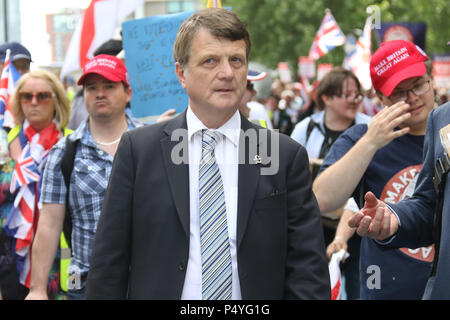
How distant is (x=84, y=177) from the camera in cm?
443

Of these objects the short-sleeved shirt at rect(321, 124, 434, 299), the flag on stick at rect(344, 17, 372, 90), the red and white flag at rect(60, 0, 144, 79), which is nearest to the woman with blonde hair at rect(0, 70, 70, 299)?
the red and white flag at rect(60, 0, 144, 79)

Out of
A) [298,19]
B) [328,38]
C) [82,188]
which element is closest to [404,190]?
[82,188]

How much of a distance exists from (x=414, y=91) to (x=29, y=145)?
9.86 ft

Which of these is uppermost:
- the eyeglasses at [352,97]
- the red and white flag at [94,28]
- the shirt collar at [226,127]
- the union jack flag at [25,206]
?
the red and white flag at [94,28]

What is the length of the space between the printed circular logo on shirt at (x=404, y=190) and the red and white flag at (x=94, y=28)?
379 cm

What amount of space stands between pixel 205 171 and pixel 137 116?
266cm

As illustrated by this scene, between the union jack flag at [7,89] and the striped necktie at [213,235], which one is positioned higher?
the union jack flag at [7,89]

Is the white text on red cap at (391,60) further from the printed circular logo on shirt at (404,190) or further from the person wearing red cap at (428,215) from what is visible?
the person wearing red cap at (428,215)

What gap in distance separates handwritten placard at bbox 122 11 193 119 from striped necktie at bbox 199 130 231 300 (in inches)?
97.1

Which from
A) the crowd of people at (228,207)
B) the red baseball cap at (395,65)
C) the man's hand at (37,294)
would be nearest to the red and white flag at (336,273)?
the crowd of people at (228,207)

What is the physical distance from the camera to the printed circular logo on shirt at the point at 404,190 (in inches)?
157

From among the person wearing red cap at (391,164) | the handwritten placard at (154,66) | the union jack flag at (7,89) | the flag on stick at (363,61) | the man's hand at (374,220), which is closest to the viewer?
the man's hand at (374,220)

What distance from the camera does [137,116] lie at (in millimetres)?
5434

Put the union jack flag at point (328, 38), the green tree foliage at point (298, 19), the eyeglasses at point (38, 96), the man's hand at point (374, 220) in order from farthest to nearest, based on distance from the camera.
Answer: the green tree foliage at point (298, 19), the union jack flag at point (328, 38), the eyeglasses at point (38, 96), the man's hand at point (374, 220)
